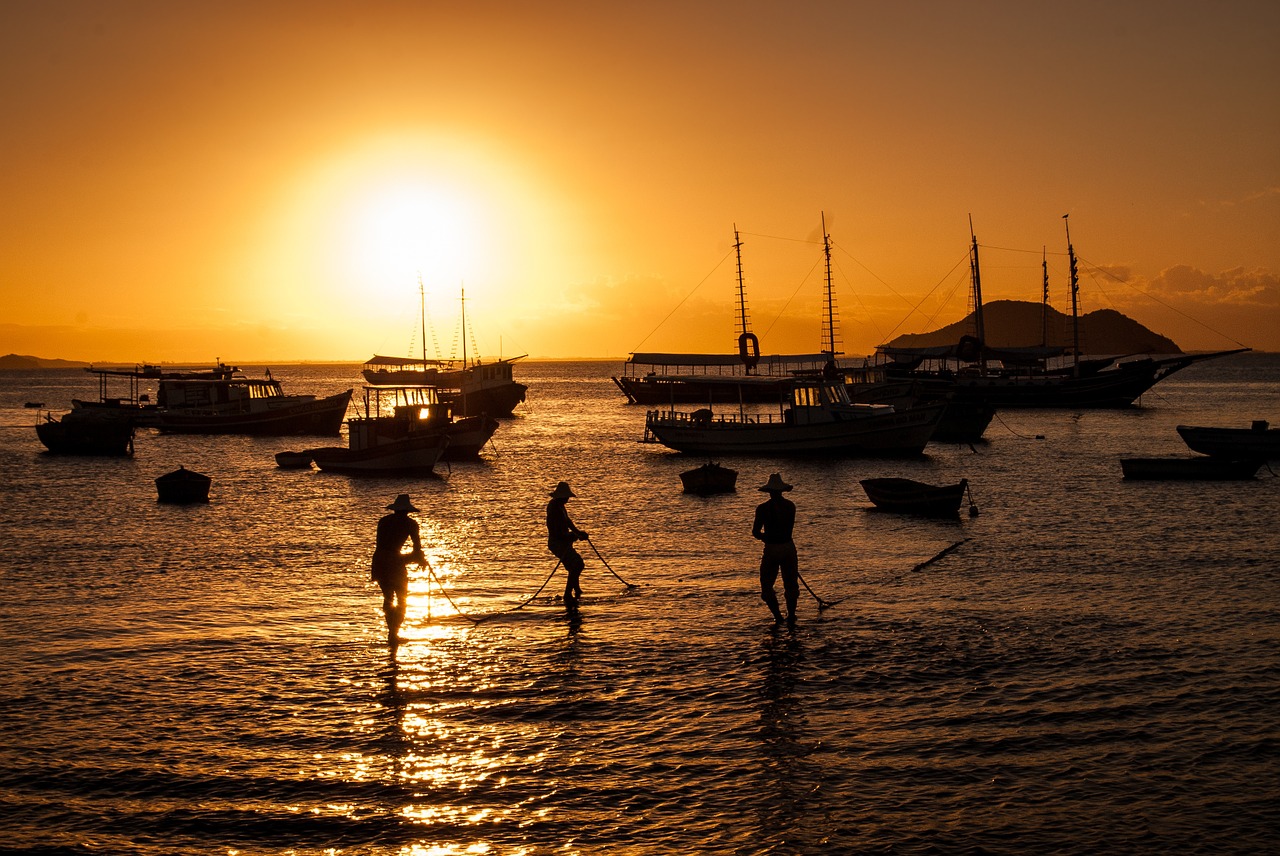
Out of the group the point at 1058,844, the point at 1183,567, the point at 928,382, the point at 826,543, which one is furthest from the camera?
the point at 928,382

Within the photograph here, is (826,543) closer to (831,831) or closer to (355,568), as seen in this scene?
A: (355,568)

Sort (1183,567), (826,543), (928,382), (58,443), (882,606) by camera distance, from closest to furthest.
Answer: (882,606) → (1183,567) → (826,543) → (58,443) → (928,382)

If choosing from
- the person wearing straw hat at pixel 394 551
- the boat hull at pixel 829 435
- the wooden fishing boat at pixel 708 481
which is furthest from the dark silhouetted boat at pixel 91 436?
the person wearing straw hat at pixel 394 551

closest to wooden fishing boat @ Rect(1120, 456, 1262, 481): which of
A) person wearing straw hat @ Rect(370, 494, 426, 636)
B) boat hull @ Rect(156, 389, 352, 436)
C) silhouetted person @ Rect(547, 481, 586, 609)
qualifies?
silhouetted person @ Rect(547, 481, 586, 609)

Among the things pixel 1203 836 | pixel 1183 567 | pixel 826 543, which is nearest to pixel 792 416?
pixel 826 543

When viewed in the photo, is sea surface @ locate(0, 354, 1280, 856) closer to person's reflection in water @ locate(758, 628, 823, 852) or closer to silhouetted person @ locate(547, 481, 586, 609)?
person's reflection in water @ locate(758, 628, 823, 852)

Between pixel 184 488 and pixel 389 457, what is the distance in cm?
1131

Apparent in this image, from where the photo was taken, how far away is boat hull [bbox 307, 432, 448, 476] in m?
48.0

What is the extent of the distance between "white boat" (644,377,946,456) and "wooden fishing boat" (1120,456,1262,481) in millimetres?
13208

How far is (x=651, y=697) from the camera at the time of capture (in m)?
13.0

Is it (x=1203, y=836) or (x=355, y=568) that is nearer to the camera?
(x=1203, y=836)

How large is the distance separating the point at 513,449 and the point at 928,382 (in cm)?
4197

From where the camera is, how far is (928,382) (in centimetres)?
9331

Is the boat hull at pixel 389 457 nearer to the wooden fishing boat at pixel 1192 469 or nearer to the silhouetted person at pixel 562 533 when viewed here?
the wooden fishing boat at pixel 1192 469
